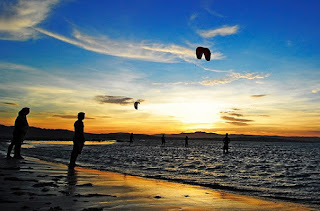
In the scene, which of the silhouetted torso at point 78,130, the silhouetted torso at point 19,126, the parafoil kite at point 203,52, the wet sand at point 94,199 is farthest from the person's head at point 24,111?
the parafoil kite at point 203,52

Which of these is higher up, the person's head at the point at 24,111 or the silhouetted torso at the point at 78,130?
the person's head at the point at 24,111

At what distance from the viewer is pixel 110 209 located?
5035 millimetres

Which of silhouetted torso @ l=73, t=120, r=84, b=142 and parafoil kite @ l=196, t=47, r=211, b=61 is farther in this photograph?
parafoil kite @ l=196, t=47, r=211, b=61

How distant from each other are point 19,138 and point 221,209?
38.9ft

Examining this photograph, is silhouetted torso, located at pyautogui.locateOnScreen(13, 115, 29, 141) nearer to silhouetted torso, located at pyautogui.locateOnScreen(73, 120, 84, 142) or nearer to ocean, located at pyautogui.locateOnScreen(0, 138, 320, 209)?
ocean, located at pyautogui.locateOnScreen(0, 138, 320, 209)

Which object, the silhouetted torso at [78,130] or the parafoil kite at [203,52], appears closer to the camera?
the silhouetted torso at [78,130]

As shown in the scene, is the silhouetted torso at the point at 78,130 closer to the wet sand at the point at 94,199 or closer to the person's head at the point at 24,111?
the person's head at the point at 24,111

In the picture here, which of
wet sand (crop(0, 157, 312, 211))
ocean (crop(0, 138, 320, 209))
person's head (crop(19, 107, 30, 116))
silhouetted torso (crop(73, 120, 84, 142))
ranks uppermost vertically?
person's head (crop(19, 107, 30, 116))

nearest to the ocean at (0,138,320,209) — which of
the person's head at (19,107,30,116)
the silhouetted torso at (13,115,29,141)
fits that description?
the silhouetted torso at (13,115,29,141)

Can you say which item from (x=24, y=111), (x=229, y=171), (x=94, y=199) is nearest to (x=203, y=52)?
(x=229, y=171)

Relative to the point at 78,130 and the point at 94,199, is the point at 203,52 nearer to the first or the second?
the point at 78,130

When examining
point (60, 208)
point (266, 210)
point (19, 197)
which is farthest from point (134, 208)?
point (266, 210)

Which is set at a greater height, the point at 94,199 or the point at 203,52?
the point at 203,52

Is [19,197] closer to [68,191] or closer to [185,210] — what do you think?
[68,191]
